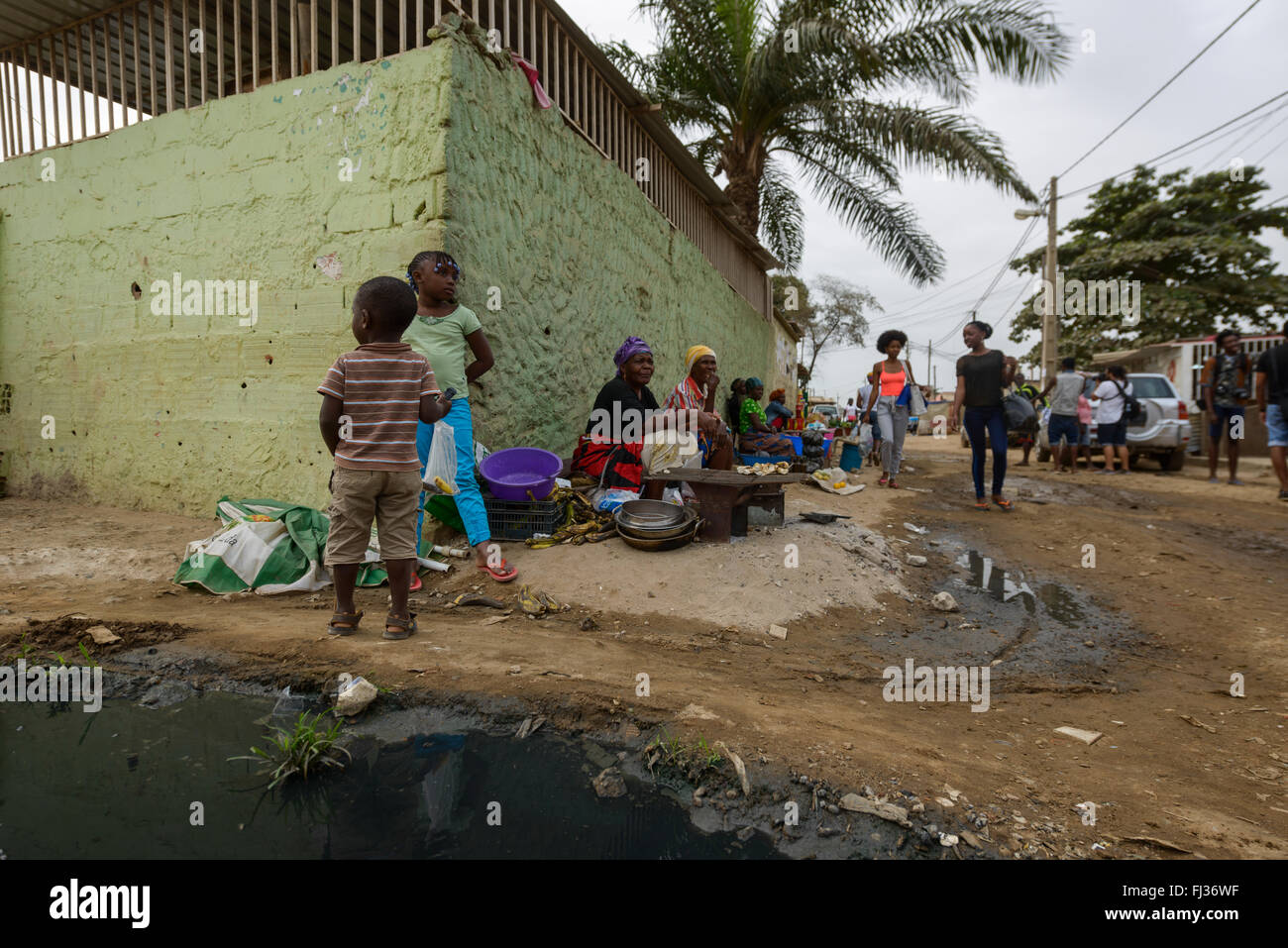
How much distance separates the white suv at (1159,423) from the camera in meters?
9.96

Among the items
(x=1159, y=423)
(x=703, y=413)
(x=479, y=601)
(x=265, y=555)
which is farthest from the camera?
(x=1159, y=423)

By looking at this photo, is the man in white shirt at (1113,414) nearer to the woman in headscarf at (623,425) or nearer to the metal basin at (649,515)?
the woman in headscarf at (623,425)

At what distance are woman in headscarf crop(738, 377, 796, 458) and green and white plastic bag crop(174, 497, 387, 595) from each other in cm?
527

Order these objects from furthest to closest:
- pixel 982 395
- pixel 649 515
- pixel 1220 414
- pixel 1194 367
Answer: pixel 1194 367 < pixel 1220 414 < pixel 982 395 < pixel 649 515

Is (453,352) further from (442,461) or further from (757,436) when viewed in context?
(757,436)

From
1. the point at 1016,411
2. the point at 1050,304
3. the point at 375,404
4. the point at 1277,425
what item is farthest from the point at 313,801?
the point at 1050,304

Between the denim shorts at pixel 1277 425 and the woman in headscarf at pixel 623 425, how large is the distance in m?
6.82

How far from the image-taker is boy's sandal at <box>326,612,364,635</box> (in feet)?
9.12

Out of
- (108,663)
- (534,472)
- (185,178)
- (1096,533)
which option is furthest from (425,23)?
(1096,533)

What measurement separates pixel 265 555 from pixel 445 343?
1.58m

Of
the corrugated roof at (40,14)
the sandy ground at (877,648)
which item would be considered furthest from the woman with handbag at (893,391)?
the corrugated roof at (40,14)

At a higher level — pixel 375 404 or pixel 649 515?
pixel 375 404

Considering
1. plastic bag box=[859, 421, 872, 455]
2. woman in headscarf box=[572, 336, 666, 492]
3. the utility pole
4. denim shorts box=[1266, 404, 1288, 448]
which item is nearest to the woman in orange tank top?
denim shorts box=[1266, 404, 1288, 448]

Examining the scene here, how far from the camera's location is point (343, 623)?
279 centimetres
